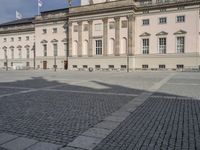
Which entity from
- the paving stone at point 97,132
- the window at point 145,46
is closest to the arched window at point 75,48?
the window at point 145,46

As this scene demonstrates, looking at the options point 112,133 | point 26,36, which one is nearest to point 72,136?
point 112,133

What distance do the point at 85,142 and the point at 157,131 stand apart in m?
1.93

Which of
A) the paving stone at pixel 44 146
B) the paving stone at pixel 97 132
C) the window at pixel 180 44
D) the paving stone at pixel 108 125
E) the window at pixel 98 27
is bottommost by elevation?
the paving stone at pixel 44 146

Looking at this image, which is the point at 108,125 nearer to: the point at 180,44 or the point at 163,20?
the point at 180,44

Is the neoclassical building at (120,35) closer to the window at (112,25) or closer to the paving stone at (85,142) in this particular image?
the window at (112,25)

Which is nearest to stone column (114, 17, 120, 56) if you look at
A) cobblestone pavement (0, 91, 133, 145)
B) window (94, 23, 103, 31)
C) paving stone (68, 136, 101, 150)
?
window (94, 23, 103, 31)

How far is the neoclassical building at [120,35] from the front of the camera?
40.0 metres

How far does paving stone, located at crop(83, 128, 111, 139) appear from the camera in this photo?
15.6ft

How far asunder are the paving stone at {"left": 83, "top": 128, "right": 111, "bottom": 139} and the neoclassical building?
3884cm

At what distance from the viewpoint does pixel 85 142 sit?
4.35 meters

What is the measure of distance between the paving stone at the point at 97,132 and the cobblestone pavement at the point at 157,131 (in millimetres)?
143

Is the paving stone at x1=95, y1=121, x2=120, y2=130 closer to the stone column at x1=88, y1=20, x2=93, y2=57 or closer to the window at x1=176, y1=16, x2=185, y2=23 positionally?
the window at x1=176, y1=16, x2=185, y2=23

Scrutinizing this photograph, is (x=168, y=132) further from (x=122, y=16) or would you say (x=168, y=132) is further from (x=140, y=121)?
(x=122, y=16)

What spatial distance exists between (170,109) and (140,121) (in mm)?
2043
